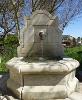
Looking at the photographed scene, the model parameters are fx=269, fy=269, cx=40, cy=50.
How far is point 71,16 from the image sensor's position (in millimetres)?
25922

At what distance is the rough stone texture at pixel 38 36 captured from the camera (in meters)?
9.09

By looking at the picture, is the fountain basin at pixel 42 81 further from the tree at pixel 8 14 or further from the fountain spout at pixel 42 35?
the tree at pixel 8 14

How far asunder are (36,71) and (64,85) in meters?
0.85

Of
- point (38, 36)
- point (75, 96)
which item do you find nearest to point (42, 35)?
point (38, 36)

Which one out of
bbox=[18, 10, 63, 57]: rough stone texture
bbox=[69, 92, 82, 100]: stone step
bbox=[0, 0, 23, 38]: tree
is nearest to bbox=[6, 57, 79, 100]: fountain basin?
bbox=[69, 92, 82, 100]: stone step

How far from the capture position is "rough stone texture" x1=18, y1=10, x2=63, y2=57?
9.09 meters

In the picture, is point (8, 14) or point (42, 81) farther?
point (8, 14)

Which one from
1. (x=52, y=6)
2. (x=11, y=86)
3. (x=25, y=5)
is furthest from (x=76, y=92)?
(x=25, y=5)

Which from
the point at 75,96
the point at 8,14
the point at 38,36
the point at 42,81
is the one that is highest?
the point at 8,14

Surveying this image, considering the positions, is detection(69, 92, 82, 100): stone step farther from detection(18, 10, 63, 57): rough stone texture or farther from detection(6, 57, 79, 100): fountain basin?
detection(18, 10, 63, 57): rough stone texture

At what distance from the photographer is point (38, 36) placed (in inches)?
361

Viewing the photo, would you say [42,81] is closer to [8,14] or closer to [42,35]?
[42,35]

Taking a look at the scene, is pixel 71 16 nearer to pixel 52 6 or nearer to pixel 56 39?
pixel 52 6

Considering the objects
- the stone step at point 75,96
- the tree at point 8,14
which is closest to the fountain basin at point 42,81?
the stone step at point 75,96
